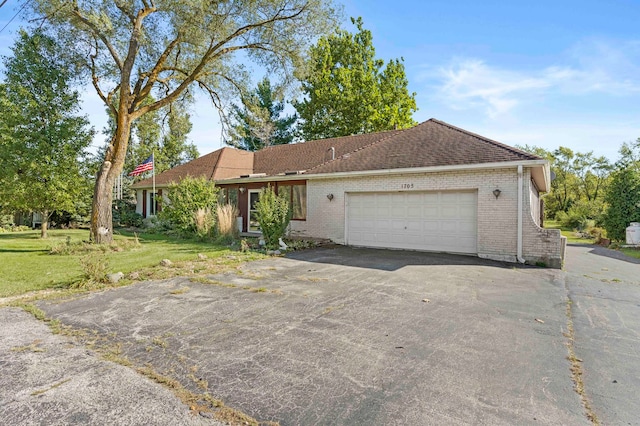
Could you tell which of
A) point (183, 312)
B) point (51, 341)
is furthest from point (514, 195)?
point (51, 341)

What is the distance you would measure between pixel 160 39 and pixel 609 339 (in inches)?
612

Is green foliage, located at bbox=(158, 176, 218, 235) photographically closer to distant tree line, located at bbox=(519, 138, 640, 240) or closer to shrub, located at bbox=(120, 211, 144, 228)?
shrub, located at bbox=(120, 211, 144, 228)

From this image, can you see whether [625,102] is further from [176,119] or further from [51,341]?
[51,341]

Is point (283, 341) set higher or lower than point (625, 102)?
lower

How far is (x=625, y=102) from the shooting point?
59.2 feet

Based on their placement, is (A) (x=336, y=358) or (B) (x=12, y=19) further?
(B) (x=12, y=19)

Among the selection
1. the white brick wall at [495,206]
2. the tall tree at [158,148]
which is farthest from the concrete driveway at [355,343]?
the tall tree at [158,148]

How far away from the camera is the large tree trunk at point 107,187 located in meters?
11.3

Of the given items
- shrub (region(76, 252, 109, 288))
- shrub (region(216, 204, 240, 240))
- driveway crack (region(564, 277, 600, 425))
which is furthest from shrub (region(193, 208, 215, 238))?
driveway crack (region(564, 277, 600, 425))

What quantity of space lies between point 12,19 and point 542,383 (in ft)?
52.2

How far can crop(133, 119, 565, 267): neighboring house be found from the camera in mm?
9008

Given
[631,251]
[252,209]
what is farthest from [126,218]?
[631,251]

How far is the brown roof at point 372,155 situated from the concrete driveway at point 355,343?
4422 mm

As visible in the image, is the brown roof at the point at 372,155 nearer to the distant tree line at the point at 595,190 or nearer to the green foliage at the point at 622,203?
the distant tree line at the point at 595,190
